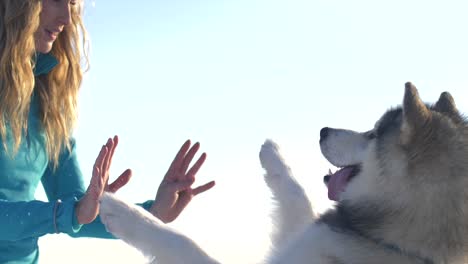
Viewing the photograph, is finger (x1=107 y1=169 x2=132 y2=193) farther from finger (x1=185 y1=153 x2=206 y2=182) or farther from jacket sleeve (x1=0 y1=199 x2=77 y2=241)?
finger (x1=185 y1=153 x2=206 y2=182)

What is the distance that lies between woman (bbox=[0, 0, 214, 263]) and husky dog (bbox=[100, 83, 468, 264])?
1.09 ft

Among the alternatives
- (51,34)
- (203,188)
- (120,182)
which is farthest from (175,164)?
(51,34)

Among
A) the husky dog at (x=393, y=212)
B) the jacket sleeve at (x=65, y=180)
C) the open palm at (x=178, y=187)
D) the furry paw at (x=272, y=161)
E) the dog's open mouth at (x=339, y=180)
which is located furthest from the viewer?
the jacket sleeve at (x=65, y=180)

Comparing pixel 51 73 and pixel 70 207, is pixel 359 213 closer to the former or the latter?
pixel 70 207

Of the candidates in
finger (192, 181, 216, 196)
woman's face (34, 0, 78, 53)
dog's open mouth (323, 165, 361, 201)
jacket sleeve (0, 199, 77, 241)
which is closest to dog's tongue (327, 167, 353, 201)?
dog's open mouth (323, 165, 361, 201)

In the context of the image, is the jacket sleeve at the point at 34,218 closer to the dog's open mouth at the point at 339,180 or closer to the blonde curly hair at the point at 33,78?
the blonde curly hair at the point at 33,78

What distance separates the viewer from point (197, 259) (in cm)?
355

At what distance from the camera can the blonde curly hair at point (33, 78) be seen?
13.8 ft

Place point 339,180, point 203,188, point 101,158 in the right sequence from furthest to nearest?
point 203,188
point 339,180
point 101,158

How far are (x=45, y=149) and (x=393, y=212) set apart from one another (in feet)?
7.07

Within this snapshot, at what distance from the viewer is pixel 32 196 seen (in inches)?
175

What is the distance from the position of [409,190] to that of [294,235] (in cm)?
73

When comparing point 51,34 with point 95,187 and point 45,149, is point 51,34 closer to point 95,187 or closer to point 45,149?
point 45,149

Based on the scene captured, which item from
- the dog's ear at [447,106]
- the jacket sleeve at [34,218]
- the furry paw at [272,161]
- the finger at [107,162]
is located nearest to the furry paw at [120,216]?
the finger at [107,162]
